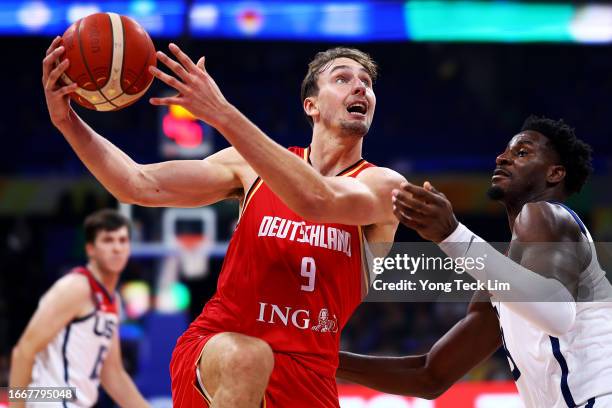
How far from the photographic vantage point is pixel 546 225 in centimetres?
336

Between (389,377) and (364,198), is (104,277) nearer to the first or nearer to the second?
(389,377)

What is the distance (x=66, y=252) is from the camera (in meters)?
13.2

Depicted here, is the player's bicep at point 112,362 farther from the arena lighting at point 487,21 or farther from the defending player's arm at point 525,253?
the arena lighting at point 487,21

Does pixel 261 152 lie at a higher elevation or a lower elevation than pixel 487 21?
lower

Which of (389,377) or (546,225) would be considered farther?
(389,377)

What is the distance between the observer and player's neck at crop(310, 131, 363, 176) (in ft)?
13.0

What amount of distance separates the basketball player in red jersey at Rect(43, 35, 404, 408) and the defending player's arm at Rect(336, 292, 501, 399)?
0.50 m

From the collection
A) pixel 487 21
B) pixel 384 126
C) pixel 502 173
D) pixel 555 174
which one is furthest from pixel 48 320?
pixel 384 126

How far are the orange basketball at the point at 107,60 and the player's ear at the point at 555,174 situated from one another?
1.78m

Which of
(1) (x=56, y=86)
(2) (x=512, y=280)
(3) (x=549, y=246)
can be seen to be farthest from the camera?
(1) (x=56, y=86)

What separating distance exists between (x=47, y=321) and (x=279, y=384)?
267 centimetres

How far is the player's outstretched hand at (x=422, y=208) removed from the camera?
2963mm

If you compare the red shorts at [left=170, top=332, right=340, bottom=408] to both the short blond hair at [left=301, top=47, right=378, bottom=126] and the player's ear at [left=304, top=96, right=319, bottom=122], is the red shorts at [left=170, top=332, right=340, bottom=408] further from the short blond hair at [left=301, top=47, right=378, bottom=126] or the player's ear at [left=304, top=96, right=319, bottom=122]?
the short blond hair at [left=301, top=47, right=378, bottom=126]

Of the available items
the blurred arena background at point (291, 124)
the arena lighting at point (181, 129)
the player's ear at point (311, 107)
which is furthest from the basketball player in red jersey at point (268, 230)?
the arena lighting at point (181, 129)
